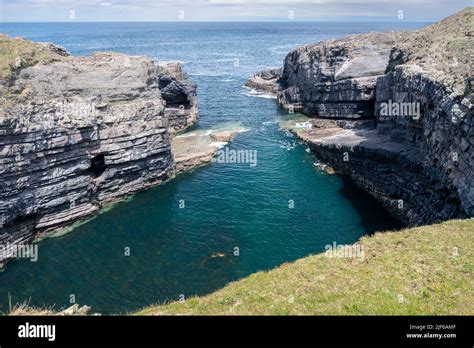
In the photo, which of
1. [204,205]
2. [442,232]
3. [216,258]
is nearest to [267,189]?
[204,205]

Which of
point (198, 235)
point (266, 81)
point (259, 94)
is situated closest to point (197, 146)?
point (198, 235)

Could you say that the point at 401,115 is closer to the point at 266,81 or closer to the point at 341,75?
the point at 341,75

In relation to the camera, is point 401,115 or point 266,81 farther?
point 266,81

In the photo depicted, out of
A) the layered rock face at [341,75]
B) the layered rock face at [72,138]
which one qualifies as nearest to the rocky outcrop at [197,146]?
the layered rock face at [72,138]

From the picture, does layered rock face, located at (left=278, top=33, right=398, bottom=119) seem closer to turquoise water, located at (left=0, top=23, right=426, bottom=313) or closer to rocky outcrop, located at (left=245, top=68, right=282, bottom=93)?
turquoise water, located at (left=0, top=23, right=426, bottom=313)

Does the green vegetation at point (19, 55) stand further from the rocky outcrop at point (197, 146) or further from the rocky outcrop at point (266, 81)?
the rocky outcrop at point (266, 81)

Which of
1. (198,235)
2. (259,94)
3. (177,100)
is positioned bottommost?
(198,235)

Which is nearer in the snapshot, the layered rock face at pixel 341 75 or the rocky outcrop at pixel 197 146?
the rocky outcrop at pixel 197 146
